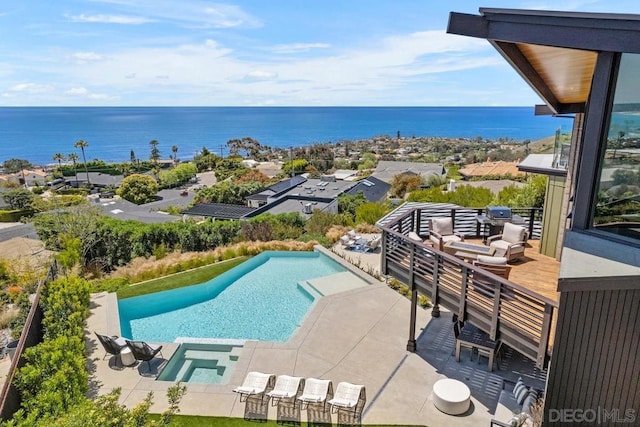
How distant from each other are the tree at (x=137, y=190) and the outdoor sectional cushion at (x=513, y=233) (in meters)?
50.0

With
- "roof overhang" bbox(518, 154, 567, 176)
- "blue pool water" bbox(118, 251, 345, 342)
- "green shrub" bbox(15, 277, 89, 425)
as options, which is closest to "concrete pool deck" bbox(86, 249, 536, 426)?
"green shrub" bbox(15, 277, 89, 425)

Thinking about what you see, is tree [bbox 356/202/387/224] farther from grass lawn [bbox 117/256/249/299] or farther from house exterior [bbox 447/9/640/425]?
house exterior [bbox 447/9/640/425]

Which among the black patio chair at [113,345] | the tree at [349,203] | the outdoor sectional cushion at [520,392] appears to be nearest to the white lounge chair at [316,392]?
the outdoor sectional cushion at [520,392]

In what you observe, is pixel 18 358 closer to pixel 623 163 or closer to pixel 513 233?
pixel 623 163

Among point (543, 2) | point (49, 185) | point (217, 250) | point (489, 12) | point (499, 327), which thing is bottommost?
point (49, 185)

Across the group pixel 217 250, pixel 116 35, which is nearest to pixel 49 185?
pixel 116 35

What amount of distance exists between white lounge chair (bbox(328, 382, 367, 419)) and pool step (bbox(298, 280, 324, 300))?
5523 mm

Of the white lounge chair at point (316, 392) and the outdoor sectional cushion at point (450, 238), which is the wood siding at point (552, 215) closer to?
the outdoor sectional cushion at point (450, 238)

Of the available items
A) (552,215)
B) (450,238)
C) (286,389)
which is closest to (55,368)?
(286,389)

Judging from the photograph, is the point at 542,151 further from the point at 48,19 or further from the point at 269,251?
the point at 48,19

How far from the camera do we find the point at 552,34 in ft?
15.7

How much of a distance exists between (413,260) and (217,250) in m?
11.5

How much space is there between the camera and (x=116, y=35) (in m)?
28.3

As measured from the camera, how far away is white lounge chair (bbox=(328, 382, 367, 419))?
753 centimetres
